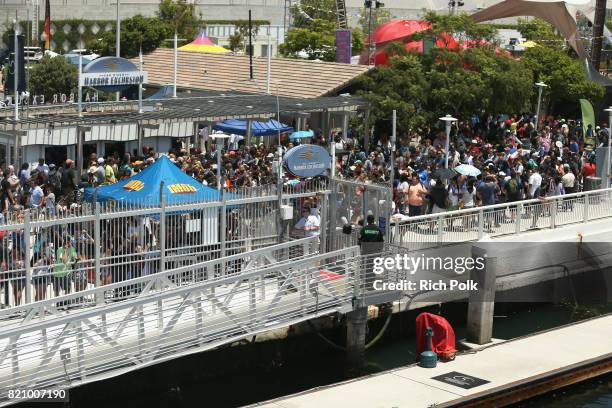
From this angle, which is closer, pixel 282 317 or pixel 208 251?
pixel 282 317

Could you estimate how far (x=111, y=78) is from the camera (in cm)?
3366

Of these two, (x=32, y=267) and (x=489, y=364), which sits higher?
(x=32, y=267)

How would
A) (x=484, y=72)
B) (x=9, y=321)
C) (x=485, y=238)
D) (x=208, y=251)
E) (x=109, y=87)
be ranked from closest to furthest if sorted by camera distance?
(x=9, y=321), (x=208, y=251), (x=485, y=238), (x=109, y=87), (x=484, y=72)

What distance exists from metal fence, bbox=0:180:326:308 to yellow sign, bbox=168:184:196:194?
2.89 ft

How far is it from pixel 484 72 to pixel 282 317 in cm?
2257

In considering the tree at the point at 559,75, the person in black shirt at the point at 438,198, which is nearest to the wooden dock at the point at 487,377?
the person in black shirt at the point at 438,198

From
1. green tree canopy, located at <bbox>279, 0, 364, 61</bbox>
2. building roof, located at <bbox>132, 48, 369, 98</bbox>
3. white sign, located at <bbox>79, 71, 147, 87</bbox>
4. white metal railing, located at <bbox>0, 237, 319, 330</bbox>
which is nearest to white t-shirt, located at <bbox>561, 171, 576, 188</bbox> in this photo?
white metal railing, located at <bbox>0, 237, 319, 330</bbox>

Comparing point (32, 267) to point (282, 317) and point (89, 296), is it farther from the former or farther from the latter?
point (282, 317)

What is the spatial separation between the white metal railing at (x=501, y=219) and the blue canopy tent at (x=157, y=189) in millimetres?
3786

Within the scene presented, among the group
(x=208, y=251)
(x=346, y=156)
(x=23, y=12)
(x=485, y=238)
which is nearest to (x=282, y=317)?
(x=208, y=251)

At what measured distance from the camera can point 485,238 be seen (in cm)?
2289

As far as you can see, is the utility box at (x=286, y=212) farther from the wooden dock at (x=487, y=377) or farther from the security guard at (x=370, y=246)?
the wooden dock at (x=487, y=377)

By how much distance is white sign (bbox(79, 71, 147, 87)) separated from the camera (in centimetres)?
3306

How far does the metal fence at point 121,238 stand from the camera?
59.9 feet
